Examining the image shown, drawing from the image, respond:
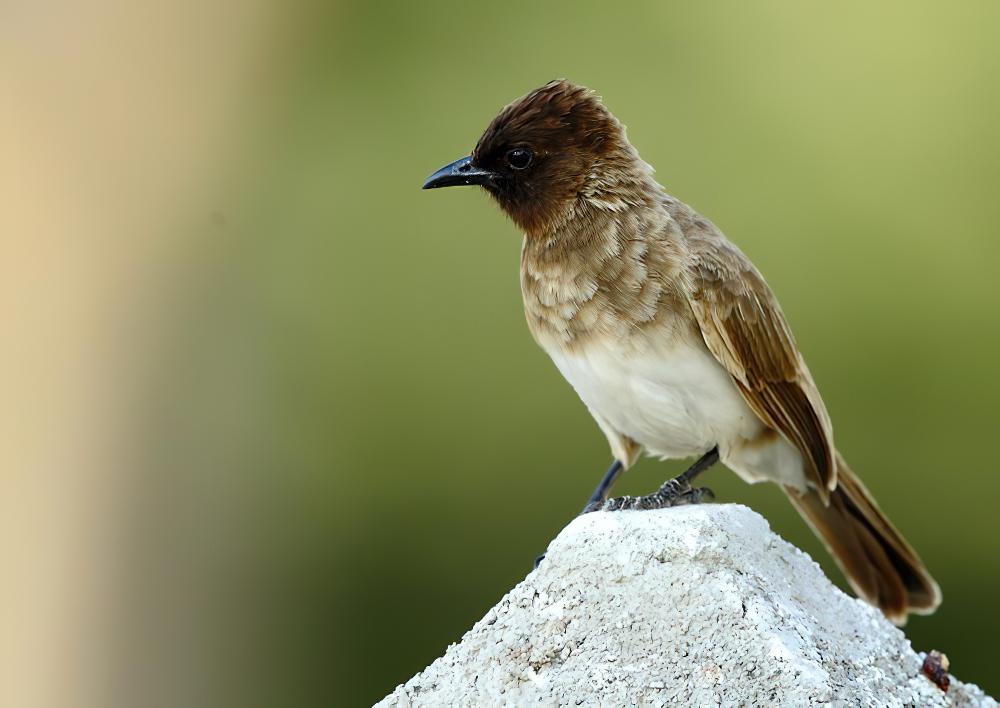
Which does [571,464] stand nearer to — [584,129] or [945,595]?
[945,595]

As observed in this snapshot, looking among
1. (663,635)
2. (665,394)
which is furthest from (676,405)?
(663,635)

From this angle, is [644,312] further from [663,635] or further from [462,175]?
[663,635]

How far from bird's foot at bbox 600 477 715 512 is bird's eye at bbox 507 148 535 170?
1.14 metres

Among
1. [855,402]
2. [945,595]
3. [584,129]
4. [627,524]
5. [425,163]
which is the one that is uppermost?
[425,163]

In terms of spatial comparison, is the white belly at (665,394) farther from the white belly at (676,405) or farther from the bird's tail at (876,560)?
the bird's tail at (876,560)

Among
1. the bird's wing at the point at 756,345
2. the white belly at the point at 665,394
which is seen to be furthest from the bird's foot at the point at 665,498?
the bird's wing at the point at 756,345

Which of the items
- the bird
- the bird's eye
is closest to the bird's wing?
the bird

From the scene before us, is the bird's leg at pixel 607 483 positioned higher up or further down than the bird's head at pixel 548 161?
further down

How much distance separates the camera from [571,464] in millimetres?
6965

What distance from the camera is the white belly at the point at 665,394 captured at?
13.5 ft

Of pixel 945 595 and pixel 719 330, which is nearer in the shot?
pixel 719 330

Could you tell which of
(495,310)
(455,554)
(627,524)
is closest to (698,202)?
(495,310)

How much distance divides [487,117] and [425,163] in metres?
0.45

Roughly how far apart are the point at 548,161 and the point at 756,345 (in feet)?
2.98
